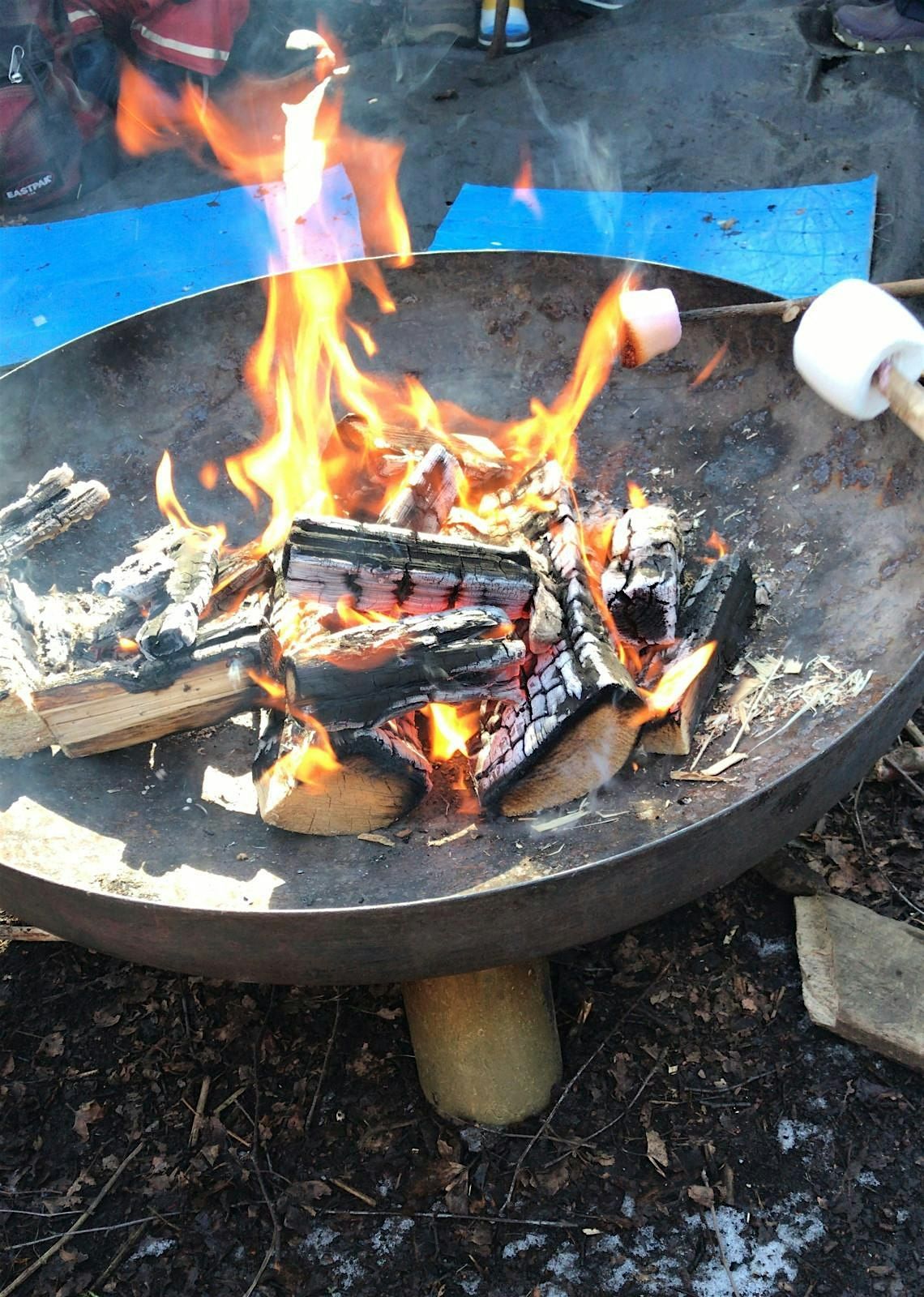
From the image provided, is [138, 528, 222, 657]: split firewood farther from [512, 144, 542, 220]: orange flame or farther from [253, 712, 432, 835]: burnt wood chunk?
[512, 144, 542, 220]: orange flame

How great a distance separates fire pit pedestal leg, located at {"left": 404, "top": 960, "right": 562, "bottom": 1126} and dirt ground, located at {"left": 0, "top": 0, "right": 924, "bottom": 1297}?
0.06 metres

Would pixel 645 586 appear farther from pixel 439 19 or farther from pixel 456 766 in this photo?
pixel 439 19

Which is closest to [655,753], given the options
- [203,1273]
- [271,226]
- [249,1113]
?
[249,1113]

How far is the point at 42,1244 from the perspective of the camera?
235 cm

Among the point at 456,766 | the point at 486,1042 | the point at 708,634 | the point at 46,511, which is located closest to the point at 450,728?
the point at 456,766

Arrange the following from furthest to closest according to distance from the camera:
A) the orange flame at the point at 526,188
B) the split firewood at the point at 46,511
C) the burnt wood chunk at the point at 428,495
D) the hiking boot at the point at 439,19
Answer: the hiking boot at the point at 439,19 → the orange flame at the point at 526,188 → the split firewood at the point at 46,511 → the burnt wood chunk at the point at 428,495

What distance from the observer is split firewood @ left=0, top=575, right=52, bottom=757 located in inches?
91.9

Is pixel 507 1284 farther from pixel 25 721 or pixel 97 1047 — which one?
pixel 25 721

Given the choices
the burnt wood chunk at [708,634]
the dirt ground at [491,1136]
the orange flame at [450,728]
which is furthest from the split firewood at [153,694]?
the burnt wood chunk at [708,634]

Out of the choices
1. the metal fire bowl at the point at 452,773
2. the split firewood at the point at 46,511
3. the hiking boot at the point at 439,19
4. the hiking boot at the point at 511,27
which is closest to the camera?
the metal fire bowl at the point at 452,773

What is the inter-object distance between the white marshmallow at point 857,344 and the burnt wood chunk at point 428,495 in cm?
102

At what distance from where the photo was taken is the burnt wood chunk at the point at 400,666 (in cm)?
218

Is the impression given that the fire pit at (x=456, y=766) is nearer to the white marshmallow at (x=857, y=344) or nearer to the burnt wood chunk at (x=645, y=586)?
the burnt wood chunk at (x=645, y=586)

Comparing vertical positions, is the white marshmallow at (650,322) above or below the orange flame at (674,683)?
above
